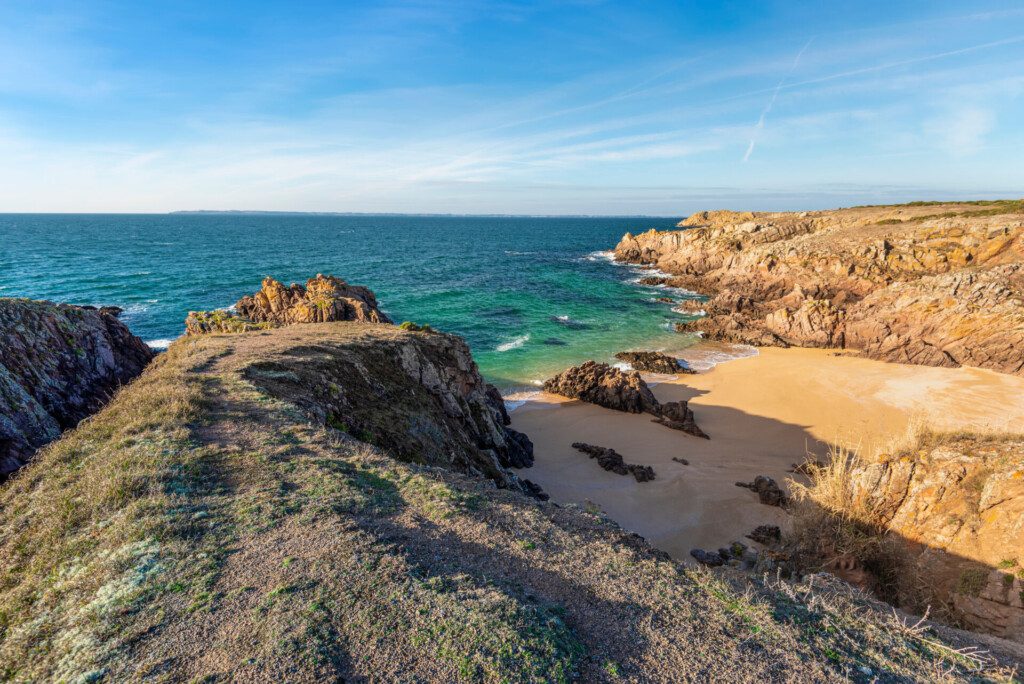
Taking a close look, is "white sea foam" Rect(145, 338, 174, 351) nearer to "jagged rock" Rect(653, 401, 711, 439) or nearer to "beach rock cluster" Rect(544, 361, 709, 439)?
"beach rock cluster" Rect(544, 361, 709, 439)

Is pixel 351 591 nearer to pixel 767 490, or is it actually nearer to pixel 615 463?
pixel 615 463

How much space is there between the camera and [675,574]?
8.69 m

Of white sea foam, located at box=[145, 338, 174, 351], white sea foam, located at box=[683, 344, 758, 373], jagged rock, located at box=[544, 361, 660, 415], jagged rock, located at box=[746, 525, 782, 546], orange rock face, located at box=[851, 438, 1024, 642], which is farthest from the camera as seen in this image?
white sea foam, located at box=[683, 344, 758, 373]

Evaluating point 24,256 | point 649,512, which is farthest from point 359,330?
point 24,256

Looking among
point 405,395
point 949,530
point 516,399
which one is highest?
point 405,395

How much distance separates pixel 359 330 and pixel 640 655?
2019 centimetres

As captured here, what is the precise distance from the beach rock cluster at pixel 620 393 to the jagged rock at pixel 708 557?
34.0 feet

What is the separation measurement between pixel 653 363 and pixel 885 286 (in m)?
29.6

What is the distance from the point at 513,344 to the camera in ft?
144

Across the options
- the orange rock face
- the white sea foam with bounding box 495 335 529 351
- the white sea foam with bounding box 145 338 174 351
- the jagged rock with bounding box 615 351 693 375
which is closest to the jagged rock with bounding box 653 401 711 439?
the jagged rock with bounding box 615 351 693 375

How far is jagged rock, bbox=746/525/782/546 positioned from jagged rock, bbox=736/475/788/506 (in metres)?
1.94

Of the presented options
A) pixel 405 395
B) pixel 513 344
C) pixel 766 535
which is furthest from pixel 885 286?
pixel 405 395

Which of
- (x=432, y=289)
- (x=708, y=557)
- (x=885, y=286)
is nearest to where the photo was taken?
(x=708, y=557)

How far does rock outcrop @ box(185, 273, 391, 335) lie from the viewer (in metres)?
30.2
